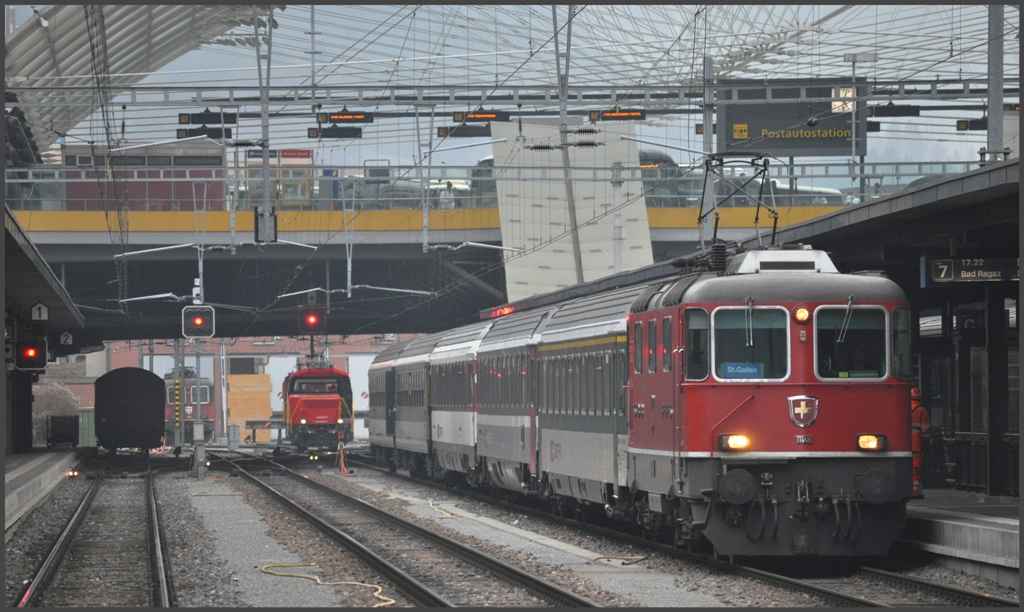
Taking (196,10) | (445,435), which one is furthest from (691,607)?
(196,10)

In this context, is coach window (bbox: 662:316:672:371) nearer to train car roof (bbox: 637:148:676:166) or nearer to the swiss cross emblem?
the swiss cross emblem

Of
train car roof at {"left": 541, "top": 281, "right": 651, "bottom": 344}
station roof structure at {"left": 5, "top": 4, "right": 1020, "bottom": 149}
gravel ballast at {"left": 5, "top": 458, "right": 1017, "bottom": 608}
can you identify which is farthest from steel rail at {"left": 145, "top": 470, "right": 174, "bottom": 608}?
station roof structure at {"left": 5, "top": 4, "right": 1020, "bottom": 149}

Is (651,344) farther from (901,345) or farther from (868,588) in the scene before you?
(868,588)

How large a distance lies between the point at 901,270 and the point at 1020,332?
379cm

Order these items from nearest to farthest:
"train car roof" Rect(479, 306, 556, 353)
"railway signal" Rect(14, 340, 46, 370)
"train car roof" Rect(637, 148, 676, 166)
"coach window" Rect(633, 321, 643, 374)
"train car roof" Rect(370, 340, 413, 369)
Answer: "coach window" Rect(633, 321, 643, 374), "train car roof" Rect(479, 306, 556, 353), "railway signal" Rect(14, 340, 46, 370), "train car roof" Rect(370, 340, 413, 369), "train car roof" Rect(637, 148, 676, 166)

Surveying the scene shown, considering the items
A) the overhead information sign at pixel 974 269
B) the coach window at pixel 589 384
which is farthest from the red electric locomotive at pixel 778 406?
the coach window at pixel 589 384

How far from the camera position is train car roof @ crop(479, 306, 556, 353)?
23.8 meters

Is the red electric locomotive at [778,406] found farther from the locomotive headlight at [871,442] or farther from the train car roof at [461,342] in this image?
the train car roof at [461,342]

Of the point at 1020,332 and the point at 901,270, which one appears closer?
the point at 1020,332

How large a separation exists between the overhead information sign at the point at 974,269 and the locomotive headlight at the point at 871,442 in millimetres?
3497

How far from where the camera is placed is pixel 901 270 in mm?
21516

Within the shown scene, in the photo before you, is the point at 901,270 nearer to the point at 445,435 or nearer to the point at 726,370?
the point at 726,370

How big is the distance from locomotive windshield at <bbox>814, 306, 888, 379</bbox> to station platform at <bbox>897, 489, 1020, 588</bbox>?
178 cm

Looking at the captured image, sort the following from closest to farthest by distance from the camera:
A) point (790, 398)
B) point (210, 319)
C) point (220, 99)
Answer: point (790, 398)
point (210, 319)
point (220, 99)
